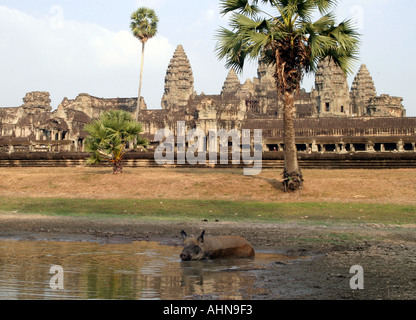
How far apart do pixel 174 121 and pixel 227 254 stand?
218 feet

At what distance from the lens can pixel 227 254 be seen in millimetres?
10406

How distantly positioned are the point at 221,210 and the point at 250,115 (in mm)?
59881

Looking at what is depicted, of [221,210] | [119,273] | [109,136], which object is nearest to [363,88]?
[109,136]

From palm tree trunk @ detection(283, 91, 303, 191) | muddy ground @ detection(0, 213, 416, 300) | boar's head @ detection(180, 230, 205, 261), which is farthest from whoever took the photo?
palm tree trunk @ detection(283, 91, 303, 191)

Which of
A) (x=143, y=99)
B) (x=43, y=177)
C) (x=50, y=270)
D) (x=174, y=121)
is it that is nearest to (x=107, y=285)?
(x=50, y=270)

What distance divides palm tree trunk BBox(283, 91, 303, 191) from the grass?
5.77 ft

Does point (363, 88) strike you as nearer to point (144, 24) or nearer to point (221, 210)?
point (144, 24)

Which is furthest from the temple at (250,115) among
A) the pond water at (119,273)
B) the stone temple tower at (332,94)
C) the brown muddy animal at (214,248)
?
the pond water at (119,273)

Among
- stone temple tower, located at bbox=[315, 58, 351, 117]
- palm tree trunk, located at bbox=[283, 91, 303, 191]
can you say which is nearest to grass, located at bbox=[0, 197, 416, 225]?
palm tree trunk, located at bbox=[283, 91, 303, 191]

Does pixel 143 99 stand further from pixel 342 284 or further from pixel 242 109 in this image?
pixel 342 284

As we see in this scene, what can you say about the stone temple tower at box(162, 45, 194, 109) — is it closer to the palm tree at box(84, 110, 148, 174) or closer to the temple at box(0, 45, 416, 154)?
the temple at box(0, 45, 416, 154)

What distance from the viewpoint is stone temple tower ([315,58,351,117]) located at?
95.8m

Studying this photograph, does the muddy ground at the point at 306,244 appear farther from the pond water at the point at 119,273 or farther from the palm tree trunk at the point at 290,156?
the palm tree trunk at the point at 290,156

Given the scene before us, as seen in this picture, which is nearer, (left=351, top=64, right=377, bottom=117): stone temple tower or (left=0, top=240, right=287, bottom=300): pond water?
(left=0, top=240, right=287, bottom=300): pond water
